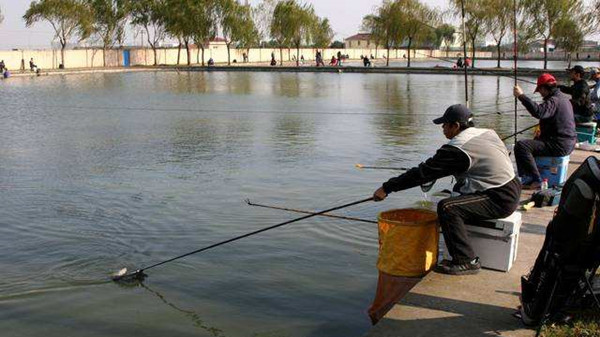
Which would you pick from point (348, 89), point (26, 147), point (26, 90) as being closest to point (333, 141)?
point (26, 147)

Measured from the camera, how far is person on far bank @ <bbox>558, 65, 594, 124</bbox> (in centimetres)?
1072

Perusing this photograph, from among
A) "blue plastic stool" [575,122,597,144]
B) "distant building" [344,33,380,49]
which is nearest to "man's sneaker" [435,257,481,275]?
"blue plastic stool" [575,122,597,144]

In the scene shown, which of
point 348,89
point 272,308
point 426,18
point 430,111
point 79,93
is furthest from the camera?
point 426,18

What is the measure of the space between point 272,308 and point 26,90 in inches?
1199

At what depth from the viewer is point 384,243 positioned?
5004 millimetres

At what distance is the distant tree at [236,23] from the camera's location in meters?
69.9

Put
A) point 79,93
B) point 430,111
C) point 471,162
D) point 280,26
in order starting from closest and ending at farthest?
point 471,162 < point 430,111 < point 79,93 < point 280,26

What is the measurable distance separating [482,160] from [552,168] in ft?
13.2

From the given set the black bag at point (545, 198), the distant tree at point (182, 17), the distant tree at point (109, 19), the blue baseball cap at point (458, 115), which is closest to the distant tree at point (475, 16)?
the distant tree at point (182, 17)

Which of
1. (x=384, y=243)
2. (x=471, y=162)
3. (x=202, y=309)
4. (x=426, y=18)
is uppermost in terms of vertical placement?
(x=426, y=18)

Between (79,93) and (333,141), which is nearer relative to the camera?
(333,141)

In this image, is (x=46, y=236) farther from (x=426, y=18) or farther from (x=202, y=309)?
(x=426, y=18)

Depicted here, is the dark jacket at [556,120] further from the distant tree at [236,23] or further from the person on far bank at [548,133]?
the distant tree at [236,23]

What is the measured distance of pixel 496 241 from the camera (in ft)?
16.8
